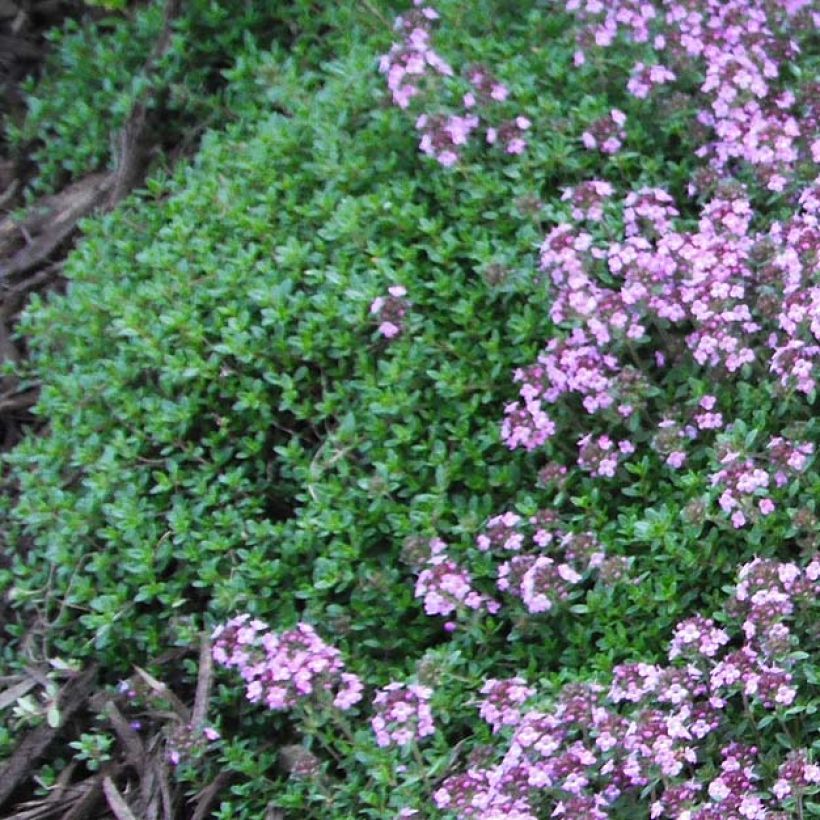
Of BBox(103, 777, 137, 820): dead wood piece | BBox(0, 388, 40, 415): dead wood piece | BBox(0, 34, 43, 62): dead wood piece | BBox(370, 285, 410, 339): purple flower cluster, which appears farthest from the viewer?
BBox(0, 34, 43, 62): dead wood piece

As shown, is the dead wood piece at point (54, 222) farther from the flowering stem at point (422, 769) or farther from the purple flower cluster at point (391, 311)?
the flowering stem at point (422, 769)

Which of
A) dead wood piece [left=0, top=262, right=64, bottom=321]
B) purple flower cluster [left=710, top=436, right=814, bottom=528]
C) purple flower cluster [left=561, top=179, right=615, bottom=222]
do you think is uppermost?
purple flower cluster [left=561, top=179, right=615, bottom=222]

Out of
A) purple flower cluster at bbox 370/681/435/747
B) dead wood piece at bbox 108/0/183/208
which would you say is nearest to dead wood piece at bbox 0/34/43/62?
dead wood piece at bbox 108/0/183/208

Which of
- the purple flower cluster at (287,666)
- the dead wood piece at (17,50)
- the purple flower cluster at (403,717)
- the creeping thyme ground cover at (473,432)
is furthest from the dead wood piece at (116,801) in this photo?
the dead wood piece at (17,50)

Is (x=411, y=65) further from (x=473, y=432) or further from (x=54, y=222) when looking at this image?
(x=54, y=222)

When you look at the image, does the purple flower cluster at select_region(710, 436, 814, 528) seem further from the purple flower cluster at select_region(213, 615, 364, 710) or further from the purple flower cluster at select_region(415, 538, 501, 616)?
the purple flower cluster at select_region(213, 615, 364, 710)

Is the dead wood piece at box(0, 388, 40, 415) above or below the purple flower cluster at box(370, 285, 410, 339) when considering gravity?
below
